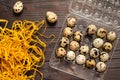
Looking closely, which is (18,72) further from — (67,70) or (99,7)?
(99,7)

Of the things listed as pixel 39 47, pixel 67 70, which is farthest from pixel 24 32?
pixel 67 70

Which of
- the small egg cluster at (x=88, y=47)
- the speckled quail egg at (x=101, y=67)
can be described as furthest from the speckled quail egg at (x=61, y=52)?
the speckled quail egg at (x=101, y=67)

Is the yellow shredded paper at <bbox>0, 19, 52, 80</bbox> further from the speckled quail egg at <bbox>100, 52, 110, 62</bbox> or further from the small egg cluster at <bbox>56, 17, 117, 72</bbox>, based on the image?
the speckled quail egg at <bbox>100, 52, 110, 62</bbox>

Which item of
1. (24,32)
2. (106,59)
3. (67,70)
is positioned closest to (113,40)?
(106,59)

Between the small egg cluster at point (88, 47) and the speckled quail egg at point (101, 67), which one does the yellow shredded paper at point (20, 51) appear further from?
the speckled quail egg at point (101, 67)

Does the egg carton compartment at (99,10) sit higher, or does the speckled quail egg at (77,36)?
the egg carton compartment at (99,10)

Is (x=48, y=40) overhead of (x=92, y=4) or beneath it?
beneath

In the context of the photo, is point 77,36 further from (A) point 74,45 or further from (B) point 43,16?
(B) point 43,16

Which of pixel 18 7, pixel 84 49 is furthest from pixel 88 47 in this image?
pixel 18 7
